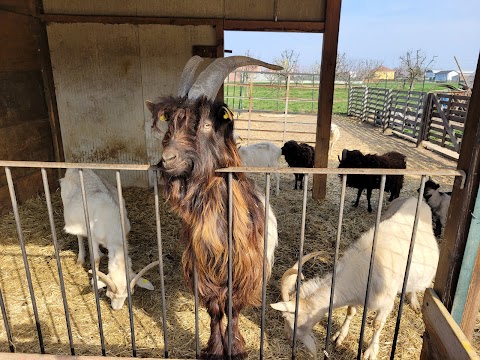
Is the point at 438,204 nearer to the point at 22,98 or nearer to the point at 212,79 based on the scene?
the point at 212,79

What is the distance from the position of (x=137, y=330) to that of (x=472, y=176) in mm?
3071

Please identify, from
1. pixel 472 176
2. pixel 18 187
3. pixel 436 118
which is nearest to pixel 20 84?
pixel 18 187

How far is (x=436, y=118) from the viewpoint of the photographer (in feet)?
40.7

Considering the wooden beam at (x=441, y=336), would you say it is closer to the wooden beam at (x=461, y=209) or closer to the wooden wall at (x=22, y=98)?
the wooden beam at (x=461, y=209)

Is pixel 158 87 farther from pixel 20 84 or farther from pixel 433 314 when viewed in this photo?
pixel 433 314

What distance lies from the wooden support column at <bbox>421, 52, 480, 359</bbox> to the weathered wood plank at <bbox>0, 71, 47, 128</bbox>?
6.20m

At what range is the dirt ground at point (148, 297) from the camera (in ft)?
10.4

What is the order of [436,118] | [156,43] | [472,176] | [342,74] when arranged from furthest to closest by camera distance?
[342,74]
[436,118]
[156,43]
[472,176]

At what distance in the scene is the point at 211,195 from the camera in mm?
2289

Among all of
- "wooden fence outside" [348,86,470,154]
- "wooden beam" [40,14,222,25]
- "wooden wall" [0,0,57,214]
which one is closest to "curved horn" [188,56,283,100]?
"wooden beam" [40,14,222,25]

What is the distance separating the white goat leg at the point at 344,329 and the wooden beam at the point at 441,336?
2.76ft

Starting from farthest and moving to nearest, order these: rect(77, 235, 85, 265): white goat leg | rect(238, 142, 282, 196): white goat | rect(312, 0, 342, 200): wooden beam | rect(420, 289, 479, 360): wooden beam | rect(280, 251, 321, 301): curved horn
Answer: rect(238, 142, 282, 196): white goat, rect(312, 0, 342, 200): wooden beam, rect(77, 235, 85, 265): white goat leg, rect(280, 251, 321, 301): curved horn, rect(420, 289, 479, 360): wooden beam

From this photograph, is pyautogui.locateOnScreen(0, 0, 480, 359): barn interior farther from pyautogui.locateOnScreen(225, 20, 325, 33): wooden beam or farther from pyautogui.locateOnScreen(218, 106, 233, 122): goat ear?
pyautogui.locateOnScreen(218, 106, 233, 122): goat ear

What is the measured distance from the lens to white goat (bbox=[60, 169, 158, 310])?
3.51 m
